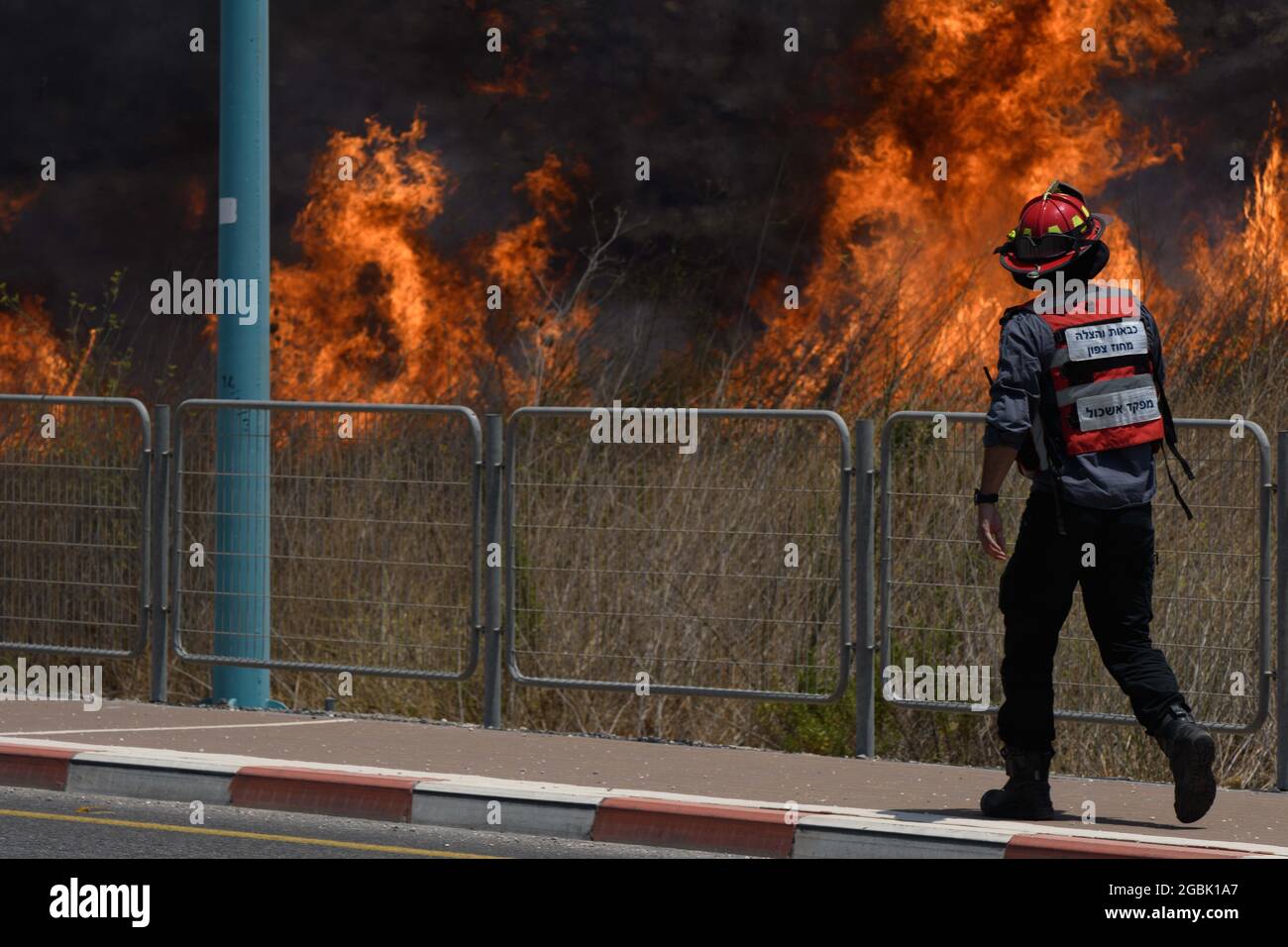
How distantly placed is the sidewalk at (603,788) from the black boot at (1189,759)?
0.15 metres

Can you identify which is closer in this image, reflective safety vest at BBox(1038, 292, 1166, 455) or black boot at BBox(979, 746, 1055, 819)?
reflective safety vest at BBox(1038, 292, 1166, 455)

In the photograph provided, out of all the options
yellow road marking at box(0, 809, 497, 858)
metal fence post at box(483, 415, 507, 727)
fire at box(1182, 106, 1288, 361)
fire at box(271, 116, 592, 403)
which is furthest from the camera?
fire at box(271, 116, 592, 403)

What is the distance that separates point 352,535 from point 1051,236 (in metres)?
4.60

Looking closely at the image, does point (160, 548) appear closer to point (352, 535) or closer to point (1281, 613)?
point (352, 535)

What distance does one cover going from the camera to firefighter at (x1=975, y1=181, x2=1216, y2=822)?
310 inches

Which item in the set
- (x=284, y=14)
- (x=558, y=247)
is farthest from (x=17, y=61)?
(x=558, y=247)

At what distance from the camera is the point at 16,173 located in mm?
26641

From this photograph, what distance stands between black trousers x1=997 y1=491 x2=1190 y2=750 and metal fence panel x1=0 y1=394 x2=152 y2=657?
5250mm

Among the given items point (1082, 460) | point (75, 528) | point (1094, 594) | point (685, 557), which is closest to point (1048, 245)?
point (1082, 460)

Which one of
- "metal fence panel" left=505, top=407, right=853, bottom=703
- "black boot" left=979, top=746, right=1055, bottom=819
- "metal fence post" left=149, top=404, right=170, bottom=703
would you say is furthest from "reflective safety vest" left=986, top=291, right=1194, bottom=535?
"metal fence post" left=149, top=404, right=170, bottom=703

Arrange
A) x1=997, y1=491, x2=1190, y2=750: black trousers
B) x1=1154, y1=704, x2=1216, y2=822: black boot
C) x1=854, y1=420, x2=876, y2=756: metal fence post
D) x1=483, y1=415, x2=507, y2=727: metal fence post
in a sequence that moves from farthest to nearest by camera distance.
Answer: x1=483, y1=415, x2=507, y2=727: metal fence post
x1=854, y1=420, x2=876, y2=756: metal fence post
x1=997, y1=491, x2=1190, y2=750: black trousers
x1=1154, y1=704, x2=1216, y2=822: black boot

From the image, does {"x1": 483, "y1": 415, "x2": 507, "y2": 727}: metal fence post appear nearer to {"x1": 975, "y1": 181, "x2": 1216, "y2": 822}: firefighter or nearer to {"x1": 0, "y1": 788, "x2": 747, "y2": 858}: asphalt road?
{"x1": 0, "y1": 788, "x2": 747, "y2": 858}: asphalt road

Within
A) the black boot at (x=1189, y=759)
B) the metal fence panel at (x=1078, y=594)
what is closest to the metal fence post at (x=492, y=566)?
the metal fence panel at (x=1078, y=594)
